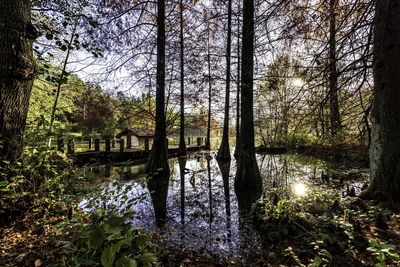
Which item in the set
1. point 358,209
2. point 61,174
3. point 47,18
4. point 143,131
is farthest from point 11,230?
point 143,131

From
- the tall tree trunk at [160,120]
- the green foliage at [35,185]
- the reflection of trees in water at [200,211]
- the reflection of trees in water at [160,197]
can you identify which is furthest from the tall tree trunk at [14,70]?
the tall tree trunk at [160,120]

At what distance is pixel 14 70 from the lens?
2.71m

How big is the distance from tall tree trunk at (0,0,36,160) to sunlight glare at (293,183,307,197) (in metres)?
5.05

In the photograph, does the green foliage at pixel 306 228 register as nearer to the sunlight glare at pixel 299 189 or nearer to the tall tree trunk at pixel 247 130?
the sunlight glare at pixel 299 189

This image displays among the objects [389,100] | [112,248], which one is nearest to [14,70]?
[112,248]

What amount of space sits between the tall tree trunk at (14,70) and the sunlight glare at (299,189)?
505cm

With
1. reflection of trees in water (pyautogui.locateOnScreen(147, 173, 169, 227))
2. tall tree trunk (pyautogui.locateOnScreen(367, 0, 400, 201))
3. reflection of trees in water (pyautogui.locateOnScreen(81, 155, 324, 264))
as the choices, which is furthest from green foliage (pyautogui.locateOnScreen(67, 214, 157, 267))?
tall tree trunk (pyautogui.locateOnScreen(367, 0, 400, 201))

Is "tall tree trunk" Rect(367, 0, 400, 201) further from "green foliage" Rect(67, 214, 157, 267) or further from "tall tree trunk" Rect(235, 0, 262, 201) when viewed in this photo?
"green foliage" Rect(67, 214, 157, 267)

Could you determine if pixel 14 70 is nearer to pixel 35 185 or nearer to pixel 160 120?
pixel 35 185

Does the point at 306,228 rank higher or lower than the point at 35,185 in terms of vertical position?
Result: lower

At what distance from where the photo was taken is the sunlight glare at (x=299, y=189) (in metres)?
5.00

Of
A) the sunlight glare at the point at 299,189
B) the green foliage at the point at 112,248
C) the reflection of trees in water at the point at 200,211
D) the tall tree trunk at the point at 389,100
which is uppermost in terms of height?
the tall tree trunk at the point at 389,100

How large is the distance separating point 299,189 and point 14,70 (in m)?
5.77

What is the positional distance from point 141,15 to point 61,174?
241 inches
